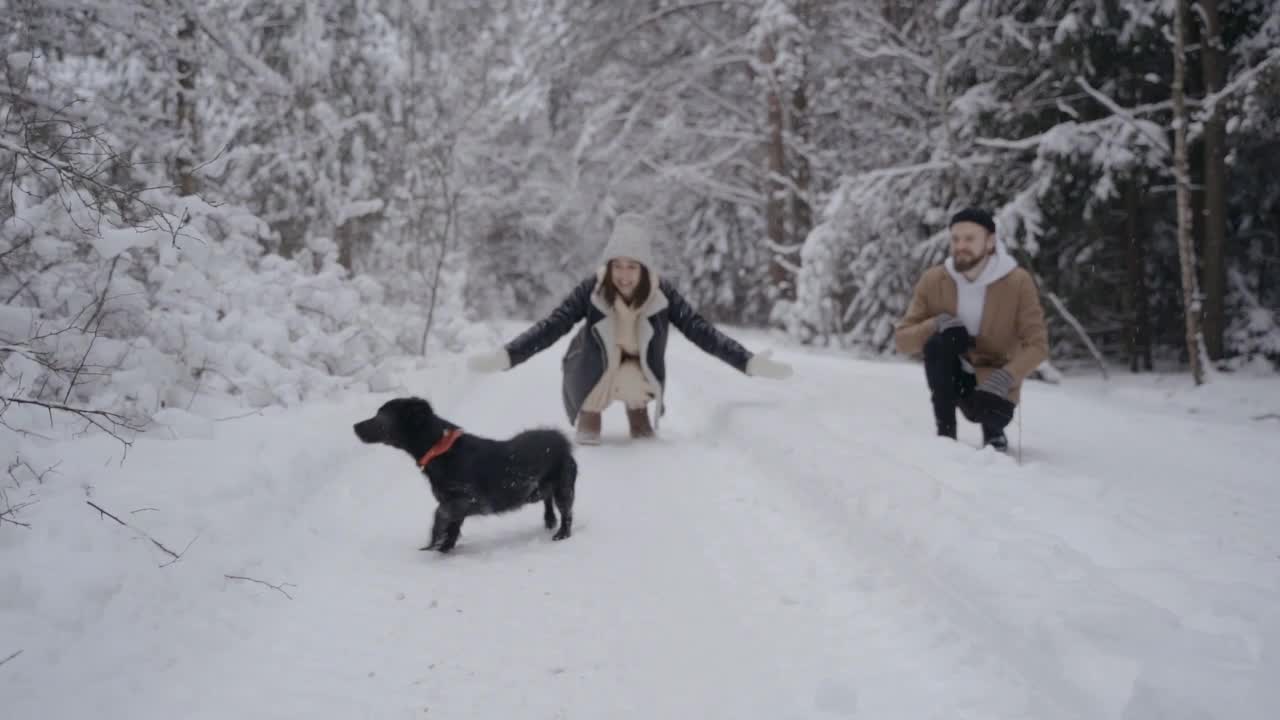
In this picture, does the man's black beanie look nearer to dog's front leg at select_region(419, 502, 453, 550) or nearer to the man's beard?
the man's beard

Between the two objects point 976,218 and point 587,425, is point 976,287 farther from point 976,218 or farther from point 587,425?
point 587,425

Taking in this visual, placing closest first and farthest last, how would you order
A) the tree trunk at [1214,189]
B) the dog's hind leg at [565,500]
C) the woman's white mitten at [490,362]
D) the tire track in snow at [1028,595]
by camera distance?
the tire track in snow at [1028,595], the dog's hind leg at [565,500], the woman's white mitten at [490,362], the tree trunk at [1214,189]

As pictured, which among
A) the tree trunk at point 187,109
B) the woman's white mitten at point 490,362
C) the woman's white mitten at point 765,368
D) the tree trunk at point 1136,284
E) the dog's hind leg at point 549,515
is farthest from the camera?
the tree trunk at point 1136,284

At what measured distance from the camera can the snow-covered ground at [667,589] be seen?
6.61ft

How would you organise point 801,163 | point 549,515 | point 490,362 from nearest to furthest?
1. point 549,515
2. point 490,362
3. point 801,163

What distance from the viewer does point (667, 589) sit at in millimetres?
2865

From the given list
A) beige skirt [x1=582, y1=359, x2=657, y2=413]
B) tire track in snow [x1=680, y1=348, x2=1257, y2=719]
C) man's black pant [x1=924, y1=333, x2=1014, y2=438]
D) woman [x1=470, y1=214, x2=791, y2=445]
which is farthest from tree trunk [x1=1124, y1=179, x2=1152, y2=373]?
tire track in snow [x1=680, y1=348, x2=1257, y2=719]

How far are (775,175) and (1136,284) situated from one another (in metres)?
6.68

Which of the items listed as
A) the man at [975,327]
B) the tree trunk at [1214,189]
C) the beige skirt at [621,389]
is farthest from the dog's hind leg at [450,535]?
the tree trunk at [1214,189]

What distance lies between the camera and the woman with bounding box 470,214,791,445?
576 cm

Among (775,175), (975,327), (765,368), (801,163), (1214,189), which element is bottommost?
(765,368)

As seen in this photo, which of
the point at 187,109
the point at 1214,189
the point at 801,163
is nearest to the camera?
the point at 187,109

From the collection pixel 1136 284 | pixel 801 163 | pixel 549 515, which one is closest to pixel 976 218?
pixel 549 515

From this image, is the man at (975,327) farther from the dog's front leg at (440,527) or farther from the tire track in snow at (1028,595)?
the dog's front leg at (440,527)
